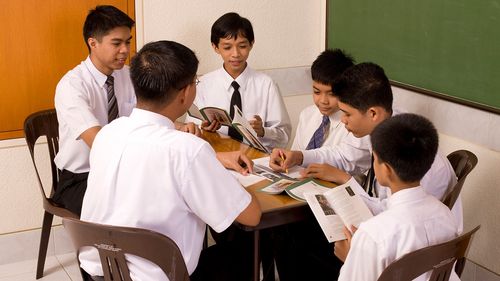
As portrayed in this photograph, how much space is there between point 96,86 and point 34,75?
501 millimetres

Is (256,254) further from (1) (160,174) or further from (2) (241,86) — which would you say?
(2) (241,86)

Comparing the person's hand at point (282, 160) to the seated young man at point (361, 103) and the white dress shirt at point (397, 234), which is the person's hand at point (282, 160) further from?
the white dress shirt at point (397, 234)

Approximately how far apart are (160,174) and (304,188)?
0.72m

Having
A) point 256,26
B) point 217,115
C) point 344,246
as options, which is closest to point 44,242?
point 217,115

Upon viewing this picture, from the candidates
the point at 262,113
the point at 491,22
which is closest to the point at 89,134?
the point at 262,113

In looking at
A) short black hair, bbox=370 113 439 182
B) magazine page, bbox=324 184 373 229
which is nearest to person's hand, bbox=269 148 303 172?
magazine page, bbox=324 184 373 229

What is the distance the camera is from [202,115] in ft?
11.3

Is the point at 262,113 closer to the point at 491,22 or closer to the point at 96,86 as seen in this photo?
the point at 96,86

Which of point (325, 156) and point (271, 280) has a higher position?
point (325, 156)

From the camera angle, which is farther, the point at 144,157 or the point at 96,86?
the point at 96,86

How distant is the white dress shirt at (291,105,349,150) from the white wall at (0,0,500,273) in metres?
0.63

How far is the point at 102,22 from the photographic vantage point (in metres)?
3.39

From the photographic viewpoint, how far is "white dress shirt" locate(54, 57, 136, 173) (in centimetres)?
323

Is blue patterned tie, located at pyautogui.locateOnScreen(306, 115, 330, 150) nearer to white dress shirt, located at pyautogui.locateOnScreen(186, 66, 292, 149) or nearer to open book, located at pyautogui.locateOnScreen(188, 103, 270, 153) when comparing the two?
open book, located at pyautogui.locateOnScreen(188, 103, 270, 153)
